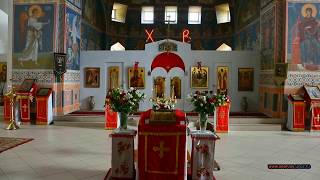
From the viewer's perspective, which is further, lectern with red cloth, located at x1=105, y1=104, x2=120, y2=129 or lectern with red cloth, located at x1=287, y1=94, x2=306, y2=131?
lectern with red cloth, located at x1=287, y1=94, x2=306, y2=131

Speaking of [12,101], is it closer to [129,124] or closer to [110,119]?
[110,119]

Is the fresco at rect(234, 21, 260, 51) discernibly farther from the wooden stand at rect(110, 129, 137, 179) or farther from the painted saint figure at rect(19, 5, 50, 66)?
the wooden stand at rect(110, 129, 137, 179)

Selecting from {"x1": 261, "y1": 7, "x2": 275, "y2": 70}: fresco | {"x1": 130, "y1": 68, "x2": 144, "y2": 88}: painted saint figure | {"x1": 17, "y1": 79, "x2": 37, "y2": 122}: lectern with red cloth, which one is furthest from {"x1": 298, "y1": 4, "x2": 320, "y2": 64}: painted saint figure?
{"x1": 17, "y1": 79, "x2": 37, "y2": 122}: lectern with red cloth

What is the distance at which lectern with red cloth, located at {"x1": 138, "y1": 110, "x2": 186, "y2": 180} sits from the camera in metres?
5.22

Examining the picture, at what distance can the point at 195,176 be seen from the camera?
18.6 ft

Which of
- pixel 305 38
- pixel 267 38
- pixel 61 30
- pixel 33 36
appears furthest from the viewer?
pixel 267 38

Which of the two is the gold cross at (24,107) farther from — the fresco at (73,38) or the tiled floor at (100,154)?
the fresco at (73,38)

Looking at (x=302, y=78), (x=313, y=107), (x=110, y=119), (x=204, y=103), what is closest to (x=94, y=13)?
(x=110, y=119)

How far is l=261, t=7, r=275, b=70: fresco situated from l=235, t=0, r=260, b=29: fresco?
4.30 feet

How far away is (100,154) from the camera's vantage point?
7.68 m

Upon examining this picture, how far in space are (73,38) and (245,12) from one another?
343 inches

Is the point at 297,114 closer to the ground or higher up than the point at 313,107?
closer to the ground

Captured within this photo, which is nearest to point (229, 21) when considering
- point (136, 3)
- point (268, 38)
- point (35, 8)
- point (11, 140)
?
point (136, 3)

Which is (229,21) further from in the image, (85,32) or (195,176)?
(195,176)
